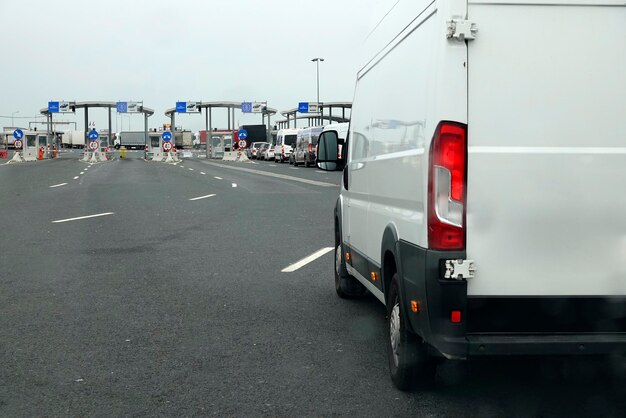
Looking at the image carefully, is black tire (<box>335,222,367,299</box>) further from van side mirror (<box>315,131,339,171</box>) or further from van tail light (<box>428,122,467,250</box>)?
van tail light (<box>428,122,467,250</box>)

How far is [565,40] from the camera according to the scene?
13.1 feet

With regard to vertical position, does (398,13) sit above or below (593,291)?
above

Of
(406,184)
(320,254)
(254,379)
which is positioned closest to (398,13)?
(406,184)

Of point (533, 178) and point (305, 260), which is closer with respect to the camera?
point (533, 178)

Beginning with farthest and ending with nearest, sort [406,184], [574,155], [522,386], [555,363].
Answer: [555,363], [522,386], [406,184], [574,155]

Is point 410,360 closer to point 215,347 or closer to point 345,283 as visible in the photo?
point 215,347

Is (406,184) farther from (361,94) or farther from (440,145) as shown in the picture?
(361,94)

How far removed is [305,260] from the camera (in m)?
10.1

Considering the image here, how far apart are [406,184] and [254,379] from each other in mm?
1533

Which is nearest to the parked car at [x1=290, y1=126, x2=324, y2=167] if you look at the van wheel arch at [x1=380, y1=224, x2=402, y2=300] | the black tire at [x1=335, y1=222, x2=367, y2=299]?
the black tire at [x1=335, y1=222, x2=367, y2=299]

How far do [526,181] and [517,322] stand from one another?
677 mm

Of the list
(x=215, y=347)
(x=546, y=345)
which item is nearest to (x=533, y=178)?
(x=546, y=345)

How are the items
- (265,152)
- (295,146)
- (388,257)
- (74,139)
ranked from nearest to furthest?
(388,257)
(295,146)
(265,152)
(74,139)

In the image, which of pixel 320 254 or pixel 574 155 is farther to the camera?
pixel 320 254
